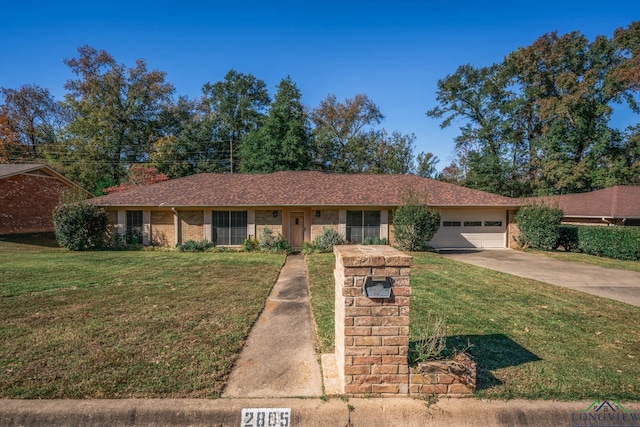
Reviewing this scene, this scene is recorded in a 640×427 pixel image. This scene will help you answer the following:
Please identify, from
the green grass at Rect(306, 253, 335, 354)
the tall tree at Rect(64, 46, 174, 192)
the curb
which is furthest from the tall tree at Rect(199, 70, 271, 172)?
the curb

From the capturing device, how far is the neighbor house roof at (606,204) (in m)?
16.8

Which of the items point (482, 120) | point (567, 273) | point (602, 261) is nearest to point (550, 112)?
point (482, 120)

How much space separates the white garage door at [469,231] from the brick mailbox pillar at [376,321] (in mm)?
14166

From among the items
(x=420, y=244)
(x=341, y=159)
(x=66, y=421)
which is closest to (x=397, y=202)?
(x=420, y=244)

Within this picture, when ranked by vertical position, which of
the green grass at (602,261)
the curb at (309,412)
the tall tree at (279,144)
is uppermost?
the tall tree at (279,144)

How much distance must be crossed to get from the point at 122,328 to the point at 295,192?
11.8 m

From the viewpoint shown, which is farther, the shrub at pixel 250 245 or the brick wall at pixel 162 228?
the brick wall at pixel 162 228

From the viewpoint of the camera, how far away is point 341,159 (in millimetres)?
32312

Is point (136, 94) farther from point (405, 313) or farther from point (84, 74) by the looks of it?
point (405, 313)

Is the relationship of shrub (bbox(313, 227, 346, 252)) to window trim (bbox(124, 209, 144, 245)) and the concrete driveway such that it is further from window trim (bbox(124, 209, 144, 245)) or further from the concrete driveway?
window trim (bbox(124, 209, 144, 245))

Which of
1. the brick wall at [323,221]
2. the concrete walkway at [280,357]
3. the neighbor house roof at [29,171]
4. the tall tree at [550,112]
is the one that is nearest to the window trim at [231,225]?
the brick wall at [323,221]

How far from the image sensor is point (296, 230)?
15.4m

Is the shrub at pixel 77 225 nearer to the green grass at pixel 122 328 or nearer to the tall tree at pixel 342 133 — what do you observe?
the green grass at pixel 122 328

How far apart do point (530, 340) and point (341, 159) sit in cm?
2881
